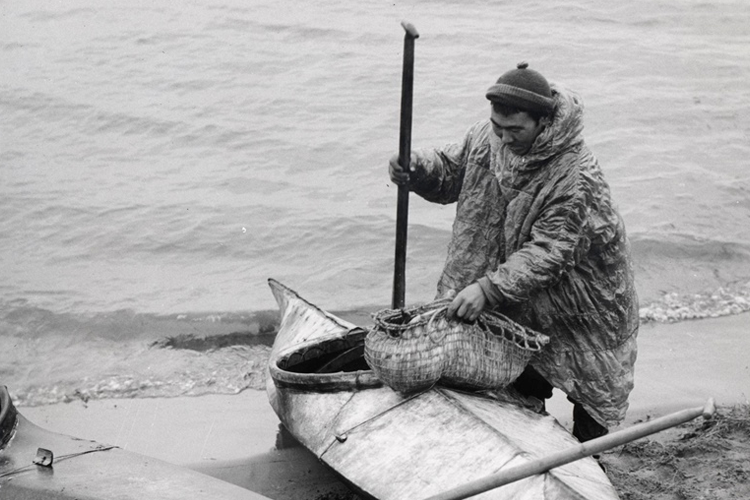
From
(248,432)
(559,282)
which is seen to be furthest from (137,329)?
(559,282)

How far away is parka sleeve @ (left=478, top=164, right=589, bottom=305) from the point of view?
418 centimetres

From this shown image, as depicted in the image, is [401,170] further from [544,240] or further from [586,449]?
[586,449]

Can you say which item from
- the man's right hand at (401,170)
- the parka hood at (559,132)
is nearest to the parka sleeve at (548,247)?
the parka hood at (559,132)

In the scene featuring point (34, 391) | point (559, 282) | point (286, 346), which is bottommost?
point (34, 391)

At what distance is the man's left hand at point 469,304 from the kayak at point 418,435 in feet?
1.51

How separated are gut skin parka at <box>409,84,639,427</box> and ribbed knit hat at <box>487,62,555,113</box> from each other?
0.33ft

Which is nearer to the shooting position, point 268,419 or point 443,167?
point 443,167

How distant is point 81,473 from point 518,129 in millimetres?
2503

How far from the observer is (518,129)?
414cm

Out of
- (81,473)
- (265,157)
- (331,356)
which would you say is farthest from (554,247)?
(265,157)

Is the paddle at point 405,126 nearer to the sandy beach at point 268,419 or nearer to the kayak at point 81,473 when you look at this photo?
the sandy beach at point 268,419

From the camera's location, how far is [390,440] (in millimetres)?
4473

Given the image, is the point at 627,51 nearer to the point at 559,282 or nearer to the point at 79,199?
the point at 79,199

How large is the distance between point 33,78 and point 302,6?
468cm
